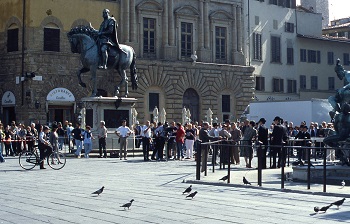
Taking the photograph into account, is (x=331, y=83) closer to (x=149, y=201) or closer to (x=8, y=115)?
(x=8, y=115)

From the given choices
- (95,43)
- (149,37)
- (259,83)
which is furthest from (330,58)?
(95,43)

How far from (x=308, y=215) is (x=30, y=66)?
3761 cm

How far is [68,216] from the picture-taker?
39.4 ft

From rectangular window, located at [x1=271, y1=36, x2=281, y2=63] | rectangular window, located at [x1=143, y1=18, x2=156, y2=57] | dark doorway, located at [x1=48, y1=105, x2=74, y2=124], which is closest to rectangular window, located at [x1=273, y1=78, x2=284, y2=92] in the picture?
rectangular window, located at [x1=271, y1=36, x2=281, y2=63]

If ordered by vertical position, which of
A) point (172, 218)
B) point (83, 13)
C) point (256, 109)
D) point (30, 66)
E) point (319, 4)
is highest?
point (319, 4)

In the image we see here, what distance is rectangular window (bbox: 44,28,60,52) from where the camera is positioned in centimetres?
4831

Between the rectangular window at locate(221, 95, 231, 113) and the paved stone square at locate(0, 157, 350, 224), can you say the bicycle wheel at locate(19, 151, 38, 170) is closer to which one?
the paved stone square at locate(0, 157, 350, 224)

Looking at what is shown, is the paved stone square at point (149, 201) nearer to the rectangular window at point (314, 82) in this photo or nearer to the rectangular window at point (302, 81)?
the rectangular window at point (302, 81)

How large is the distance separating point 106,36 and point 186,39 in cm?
2287

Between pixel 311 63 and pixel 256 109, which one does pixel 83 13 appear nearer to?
pixel 256 109

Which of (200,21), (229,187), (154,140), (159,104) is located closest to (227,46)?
(200,21)

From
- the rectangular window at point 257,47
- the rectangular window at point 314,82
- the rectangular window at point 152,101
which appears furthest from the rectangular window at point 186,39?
the rectangular window at point 314,82

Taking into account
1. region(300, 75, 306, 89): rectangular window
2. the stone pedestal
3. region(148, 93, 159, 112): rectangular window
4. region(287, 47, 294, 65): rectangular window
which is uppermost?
region(287, 47, 294, 65): rectangular window

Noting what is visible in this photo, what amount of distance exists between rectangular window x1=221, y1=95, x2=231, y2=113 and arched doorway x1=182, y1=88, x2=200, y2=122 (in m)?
2.53
